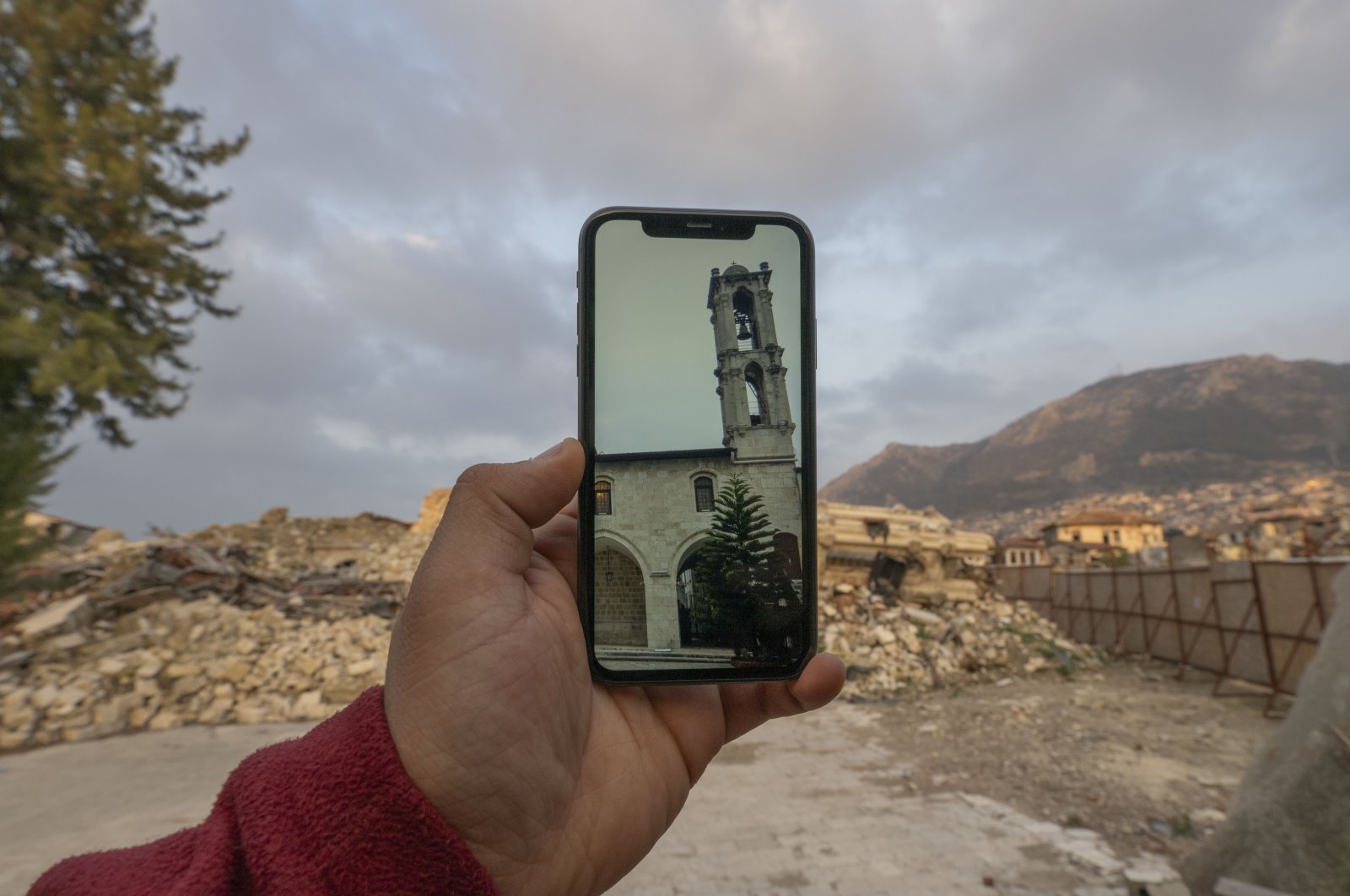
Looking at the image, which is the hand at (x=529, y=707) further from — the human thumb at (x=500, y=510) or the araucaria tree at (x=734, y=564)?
the araucaria tree at (x=734, y=564)

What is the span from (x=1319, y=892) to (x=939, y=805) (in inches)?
106

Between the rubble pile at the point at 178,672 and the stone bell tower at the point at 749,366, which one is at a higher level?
the stone bell tower at the point at 749,366

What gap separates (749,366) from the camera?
1.53m

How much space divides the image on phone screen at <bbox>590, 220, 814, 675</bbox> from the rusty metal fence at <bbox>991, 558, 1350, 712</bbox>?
1034cm

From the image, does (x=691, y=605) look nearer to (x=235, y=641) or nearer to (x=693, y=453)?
(x=693, y=453)

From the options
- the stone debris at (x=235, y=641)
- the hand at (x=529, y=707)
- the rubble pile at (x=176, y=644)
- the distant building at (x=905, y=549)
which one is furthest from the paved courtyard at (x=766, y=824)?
the distant building at (x=905, y=549)

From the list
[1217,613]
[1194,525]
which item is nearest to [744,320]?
[1217,613]

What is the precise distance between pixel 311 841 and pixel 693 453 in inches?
38.3

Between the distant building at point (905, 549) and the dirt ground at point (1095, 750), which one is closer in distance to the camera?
the dirt ground at point (1095, 750)

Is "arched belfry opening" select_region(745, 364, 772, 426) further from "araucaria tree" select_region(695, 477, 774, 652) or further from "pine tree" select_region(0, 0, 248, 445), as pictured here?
"pine tree" select_region(0, 0, 248, 445)

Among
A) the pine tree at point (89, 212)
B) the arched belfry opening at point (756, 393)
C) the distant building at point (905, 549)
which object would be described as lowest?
the distant building at point (905, 549)

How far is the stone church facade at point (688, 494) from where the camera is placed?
149cm

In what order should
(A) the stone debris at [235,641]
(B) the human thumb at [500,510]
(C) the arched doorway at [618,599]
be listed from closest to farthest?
(B) the human thumb at [500,510], (C) the arched doorway at [618,599], (A) the stone debris at [235,641]

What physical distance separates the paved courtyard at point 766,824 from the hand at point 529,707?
3.43 metres
